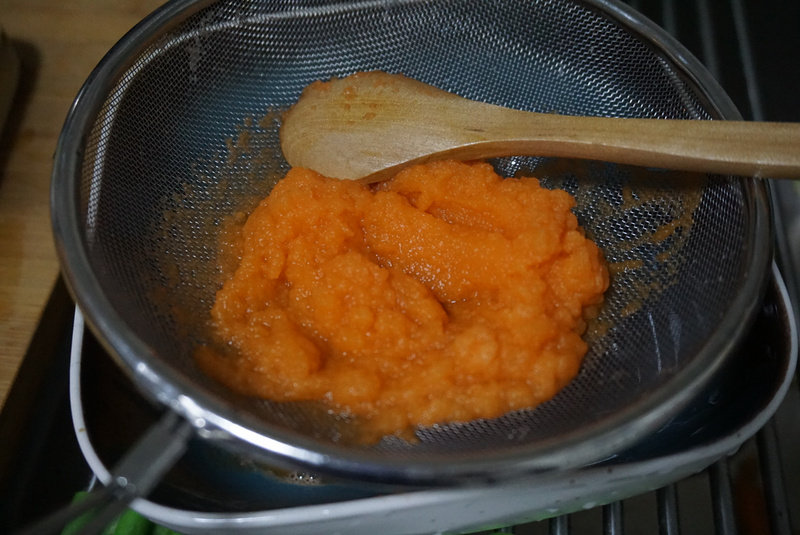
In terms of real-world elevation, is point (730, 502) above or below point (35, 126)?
below

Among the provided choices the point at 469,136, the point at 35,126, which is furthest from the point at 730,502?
the point at 35,126

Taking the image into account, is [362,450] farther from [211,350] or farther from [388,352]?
[211,350]

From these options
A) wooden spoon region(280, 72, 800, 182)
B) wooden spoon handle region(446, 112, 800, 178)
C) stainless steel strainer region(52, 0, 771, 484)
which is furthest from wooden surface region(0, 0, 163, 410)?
wooden spoon handle region(446, 112, 800, 178)

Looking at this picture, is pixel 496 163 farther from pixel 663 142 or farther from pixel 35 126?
pixel 35 126

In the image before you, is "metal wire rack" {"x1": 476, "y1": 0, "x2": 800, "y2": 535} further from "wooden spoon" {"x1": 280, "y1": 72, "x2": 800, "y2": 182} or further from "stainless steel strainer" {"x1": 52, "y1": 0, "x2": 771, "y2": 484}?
"wooden spoon" {"x1": 280, "y1": 72, "x2": 800, "y2": 182}

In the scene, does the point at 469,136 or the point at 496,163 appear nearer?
the point at 469,136

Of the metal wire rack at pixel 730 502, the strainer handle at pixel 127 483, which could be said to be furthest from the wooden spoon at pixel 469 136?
the strainer handle at pixel 127 483
